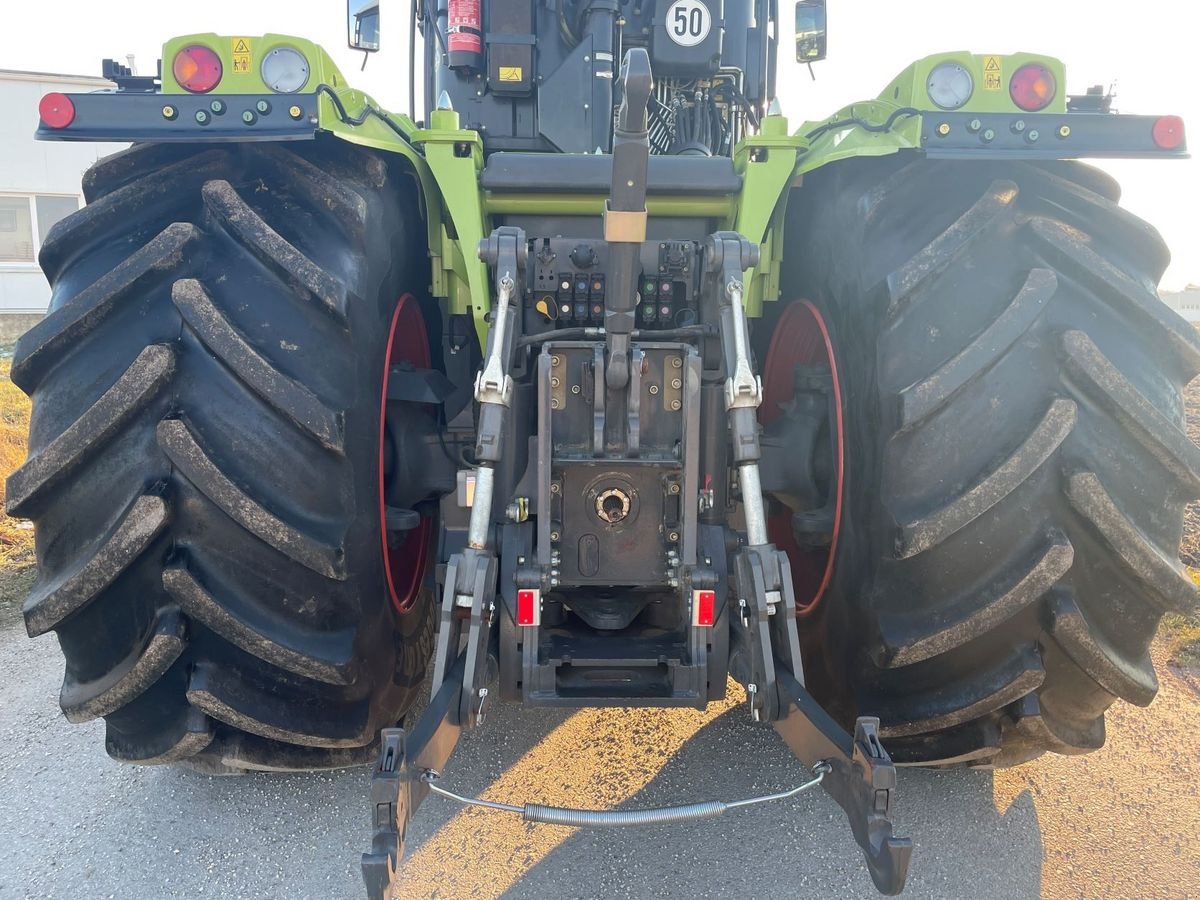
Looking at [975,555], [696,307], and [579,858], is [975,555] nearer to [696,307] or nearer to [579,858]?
[696,307]

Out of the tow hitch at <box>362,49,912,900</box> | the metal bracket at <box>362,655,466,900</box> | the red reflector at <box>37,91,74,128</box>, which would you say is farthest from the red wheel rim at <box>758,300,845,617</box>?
the red reflector at <box>37,91,74,128</box>

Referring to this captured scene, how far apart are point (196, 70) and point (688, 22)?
1.92 metres

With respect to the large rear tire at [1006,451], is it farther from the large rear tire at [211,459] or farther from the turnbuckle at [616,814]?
the large rear tire at [211,459]

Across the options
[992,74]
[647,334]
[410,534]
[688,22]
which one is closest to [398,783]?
[647,334]

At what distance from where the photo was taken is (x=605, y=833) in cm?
228

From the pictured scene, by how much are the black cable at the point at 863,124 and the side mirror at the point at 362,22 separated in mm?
1988

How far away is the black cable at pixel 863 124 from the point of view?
76.8 inches

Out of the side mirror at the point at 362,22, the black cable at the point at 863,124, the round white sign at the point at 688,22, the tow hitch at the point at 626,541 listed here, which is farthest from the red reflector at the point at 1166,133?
the side mirror at the point at 362,22

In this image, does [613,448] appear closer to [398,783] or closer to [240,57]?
[398,783]

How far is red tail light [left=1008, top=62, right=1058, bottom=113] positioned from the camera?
195cm

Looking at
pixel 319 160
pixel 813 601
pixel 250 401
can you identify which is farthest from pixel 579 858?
pixel 319 160

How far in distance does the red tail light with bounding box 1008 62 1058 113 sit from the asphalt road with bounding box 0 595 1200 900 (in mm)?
1961

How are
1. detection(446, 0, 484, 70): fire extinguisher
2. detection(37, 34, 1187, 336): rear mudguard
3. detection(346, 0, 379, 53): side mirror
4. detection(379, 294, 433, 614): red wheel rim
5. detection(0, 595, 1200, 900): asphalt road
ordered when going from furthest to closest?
detection(346, 0, 379, 53): side mirror < detection(446, 0, 484, 70): fire extinguisher < detection(379, 294, 433, 614): red wheel rim < detection(0, 595, 1200, 900): asphalt road < detection(37, 34, 1187, 336): rear mudguard

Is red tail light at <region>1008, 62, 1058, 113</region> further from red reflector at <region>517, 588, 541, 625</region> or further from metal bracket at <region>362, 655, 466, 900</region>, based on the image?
metal bracket at <region>362, 655, 466, 900</region>
